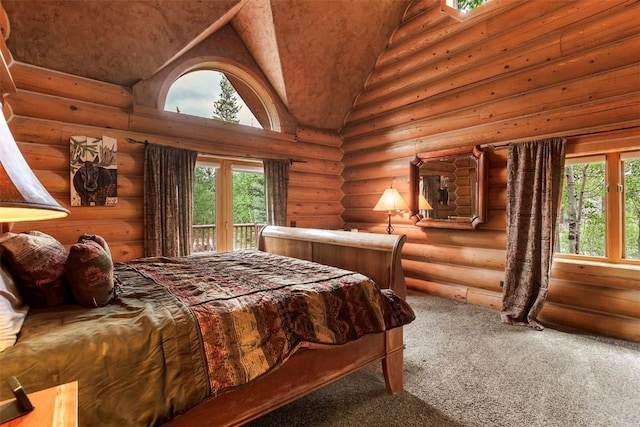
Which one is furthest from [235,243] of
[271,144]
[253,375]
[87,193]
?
[253,375]

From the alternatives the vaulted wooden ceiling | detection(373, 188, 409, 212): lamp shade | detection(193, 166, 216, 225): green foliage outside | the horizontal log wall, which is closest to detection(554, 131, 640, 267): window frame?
detection(373, 188, 409, 212): lamp shade

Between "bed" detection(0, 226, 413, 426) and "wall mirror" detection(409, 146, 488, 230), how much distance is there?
202 cm

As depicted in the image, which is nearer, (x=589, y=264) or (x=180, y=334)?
(x=180, y=334)

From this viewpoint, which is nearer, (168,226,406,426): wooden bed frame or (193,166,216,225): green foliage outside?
(168,226,406,426): wooden bed frame

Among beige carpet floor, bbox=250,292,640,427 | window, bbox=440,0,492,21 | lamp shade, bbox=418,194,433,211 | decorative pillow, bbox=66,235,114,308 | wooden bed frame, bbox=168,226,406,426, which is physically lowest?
beige carpet floor, bbox=250,292,640,427

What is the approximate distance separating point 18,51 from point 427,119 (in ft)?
14.8

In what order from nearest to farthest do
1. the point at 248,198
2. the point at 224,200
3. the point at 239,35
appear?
the point at 239,35 < the point at 224,200 < the point at 248,198

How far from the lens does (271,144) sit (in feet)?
15.4

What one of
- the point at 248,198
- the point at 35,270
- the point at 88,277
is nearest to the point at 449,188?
the point at 248,198

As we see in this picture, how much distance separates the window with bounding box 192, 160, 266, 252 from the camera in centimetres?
428

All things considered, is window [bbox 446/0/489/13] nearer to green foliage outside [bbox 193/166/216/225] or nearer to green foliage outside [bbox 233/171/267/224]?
green foliage outside [bbox 233/171/267/224]

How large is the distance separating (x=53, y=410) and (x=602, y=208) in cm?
409

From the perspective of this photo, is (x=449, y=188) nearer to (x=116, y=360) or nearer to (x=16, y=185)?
(x=116, y=360)

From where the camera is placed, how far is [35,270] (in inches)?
Result: 54.5
